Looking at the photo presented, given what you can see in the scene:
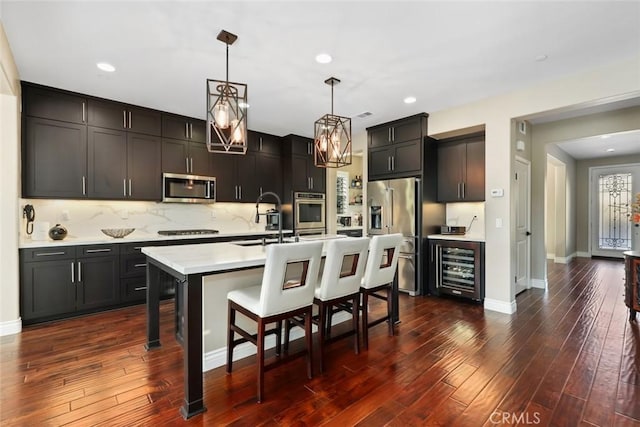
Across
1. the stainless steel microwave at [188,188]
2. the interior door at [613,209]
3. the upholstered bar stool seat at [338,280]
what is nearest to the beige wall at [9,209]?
the stainless steel microwave at [188,188]

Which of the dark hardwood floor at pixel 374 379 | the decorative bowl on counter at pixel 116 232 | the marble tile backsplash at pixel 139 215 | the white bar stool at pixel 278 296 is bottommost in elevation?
the dark hardwood floor at pixel 374 379

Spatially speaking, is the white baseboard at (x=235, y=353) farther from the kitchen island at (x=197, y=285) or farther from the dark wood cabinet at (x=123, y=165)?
the dark wood cabinet at (x=123, y=165)

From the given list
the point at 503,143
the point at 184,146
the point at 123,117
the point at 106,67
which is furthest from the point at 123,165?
the point at 503,143

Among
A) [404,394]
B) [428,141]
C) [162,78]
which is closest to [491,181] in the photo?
[428,141]

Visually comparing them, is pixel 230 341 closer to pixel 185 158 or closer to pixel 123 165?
pixel 123 165

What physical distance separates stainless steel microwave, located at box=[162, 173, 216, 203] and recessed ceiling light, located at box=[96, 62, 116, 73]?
1602mm

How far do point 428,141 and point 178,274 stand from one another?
13.1 ft

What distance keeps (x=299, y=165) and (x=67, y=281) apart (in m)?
3.83

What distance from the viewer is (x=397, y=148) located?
4852mm

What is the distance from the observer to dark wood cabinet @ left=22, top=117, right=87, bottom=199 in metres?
3.46

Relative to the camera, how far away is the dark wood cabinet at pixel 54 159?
11.4 feet

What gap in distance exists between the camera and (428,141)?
4641 millimetres

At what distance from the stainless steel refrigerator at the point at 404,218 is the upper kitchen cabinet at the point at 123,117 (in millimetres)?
3523

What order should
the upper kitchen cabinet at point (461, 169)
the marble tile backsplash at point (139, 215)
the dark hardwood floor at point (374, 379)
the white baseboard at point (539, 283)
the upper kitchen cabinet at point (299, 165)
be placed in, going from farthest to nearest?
1. the upper kitchen cabinet at point (299, 165)
2. the white baseboard at point (539, 283)
3. the upper kitchen cabinet at point (461, 169)
4. the marble tile backsplash at point (139, 215)
5. the dark hardwood floor at point (374, 379)
